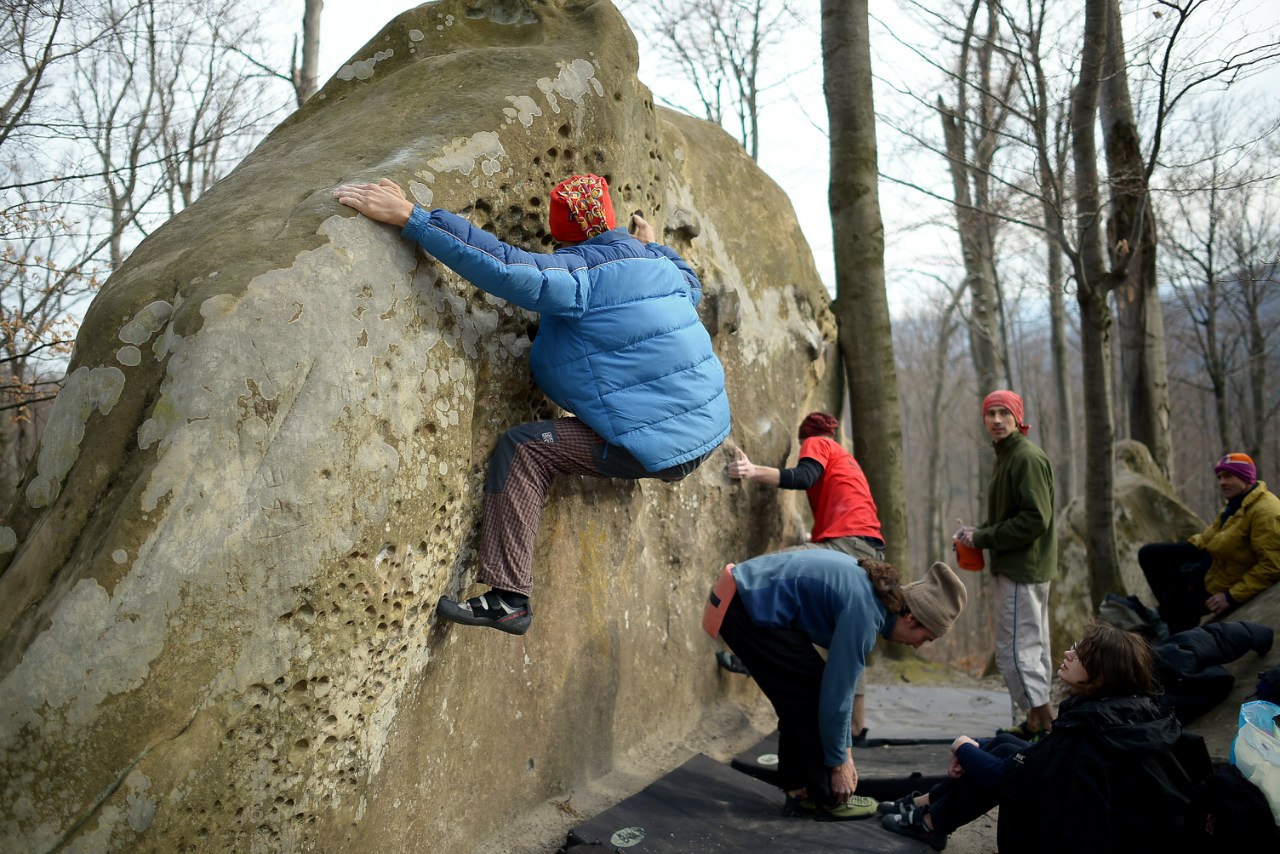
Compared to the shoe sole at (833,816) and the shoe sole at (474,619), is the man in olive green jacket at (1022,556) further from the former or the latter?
the shoe sole at (474,619)

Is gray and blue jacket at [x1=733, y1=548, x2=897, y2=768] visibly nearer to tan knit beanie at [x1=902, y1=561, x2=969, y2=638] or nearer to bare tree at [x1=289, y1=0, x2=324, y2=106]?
tan knit beanie at [x1=902, y1=561, x2=969, y2=638]

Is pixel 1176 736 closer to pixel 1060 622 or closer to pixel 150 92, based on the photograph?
pixel 1060 622

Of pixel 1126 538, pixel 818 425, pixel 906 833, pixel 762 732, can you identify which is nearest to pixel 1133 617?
pixel 818 425

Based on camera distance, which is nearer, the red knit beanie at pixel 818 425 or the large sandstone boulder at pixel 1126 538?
the red knit beanie at pixel 818 425

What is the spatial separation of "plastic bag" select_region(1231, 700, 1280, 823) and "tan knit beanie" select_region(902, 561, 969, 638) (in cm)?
107

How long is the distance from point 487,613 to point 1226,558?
15.1ft

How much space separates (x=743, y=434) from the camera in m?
6.04

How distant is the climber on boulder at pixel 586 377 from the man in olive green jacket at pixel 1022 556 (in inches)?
82.8

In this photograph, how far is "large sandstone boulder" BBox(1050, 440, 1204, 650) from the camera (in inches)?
350

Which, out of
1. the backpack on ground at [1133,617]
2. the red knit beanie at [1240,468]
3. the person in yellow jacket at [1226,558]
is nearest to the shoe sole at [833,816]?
the backpack on ground at [1133,617]

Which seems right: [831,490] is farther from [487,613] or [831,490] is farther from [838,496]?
[487,613]

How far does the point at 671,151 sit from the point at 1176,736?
13.7ft

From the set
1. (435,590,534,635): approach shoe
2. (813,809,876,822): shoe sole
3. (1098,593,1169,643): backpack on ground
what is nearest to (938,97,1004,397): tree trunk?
(1098,593,1169,643): backpack on ground

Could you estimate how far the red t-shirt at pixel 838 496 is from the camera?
18.1ft
